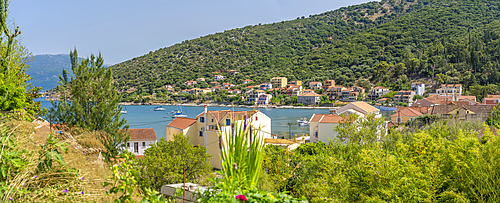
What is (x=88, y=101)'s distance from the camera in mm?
6750

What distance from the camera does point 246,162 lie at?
81.3 inches

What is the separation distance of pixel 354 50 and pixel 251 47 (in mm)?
51250

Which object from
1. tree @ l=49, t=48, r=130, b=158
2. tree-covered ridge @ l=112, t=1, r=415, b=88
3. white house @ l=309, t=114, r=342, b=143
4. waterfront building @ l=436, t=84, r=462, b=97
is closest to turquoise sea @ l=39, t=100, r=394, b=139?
white house @ l=309, t=114, r=342, b=143

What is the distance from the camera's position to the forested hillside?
274 feet

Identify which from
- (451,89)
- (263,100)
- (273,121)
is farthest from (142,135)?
(451,89)

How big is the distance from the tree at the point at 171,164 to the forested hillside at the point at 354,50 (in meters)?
80.5

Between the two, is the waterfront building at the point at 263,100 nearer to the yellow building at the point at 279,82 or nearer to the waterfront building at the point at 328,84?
the yellow building at the point at 279,82

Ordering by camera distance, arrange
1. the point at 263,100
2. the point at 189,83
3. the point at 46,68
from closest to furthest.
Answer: the point at 263,100, the point at 189,83, the point at 46,68

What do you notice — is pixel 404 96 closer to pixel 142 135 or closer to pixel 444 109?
pixel 444 109

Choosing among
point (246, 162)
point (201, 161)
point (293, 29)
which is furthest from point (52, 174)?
point (293, 29)

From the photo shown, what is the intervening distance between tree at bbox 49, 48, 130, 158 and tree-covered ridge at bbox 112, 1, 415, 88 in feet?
354

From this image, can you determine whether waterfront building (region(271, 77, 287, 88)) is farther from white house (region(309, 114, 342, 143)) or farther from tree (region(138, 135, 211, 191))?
tree (region(138, 135, 211, 191))

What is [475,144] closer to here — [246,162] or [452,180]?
[452,180]

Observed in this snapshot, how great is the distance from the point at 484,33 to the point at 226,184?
115 metres
